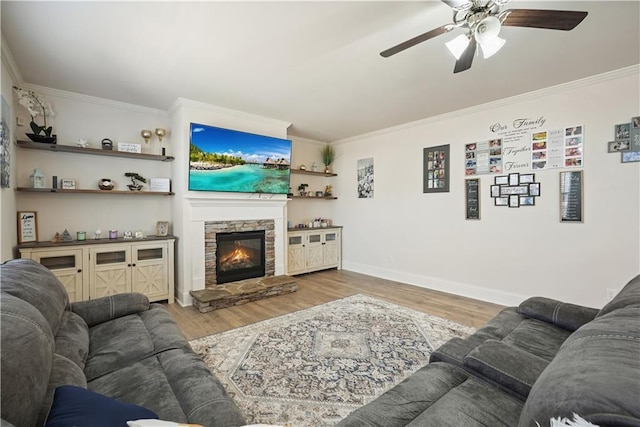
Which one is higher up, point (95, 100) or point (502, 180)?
point (95, 100)

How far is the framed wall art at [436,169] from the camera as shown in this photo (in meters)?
4.33

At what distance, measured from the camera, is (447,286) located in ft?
14.1

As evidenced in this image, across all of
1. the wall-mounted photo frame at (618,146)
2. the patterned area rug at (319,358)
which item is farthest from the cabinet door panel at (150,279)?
the wall-mounted photo frame at (618,146)

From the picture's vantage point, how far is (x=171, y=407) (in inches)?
46.1

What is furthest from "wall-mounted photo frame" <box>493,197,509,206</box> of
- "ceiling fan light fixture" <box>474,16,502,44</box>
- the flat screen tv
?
the flat screen tv

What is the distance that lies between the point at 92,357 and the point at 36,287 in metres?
0.46

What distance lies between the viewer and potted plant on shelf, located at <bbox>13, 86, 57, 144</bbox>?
3088 millimetres

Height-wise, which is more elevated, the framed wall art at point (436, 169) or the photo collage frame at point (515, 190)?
the framed wall art at point (436, 169)

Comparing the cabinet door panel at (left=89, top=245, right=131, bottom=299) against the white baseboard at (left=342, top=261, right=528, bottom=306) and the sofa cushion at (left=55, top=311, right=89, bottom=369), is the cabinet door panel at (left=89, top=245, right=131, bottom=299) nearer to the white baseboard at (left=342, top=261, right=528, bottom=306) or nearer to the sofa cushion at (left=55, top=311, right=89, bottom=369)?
the sofa cushion at (left=55, top=311, right=89, bottom=369)

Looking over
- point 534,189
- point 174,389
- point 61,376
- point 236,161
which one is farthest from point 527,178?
point 61,376

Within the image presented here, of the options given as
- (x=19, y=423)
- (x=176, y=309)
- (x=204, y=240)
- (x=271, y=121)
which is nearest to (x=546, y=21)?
(x=19, y=423)

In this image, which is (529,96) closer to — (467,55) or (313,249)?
(467,55)

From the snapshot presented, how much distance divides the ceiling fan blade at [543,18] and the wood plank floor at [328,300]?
2.70 meters

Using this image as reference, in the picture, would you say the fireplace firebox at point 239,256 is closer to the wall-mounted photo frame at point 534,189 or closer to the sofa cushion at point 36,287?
the sofa cushion at point 36,287
